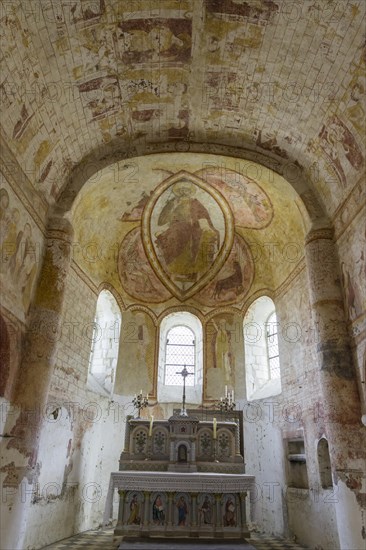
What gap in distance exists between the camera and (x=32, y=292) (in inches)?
351

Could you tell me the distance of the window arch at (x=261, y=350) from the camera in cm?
1288

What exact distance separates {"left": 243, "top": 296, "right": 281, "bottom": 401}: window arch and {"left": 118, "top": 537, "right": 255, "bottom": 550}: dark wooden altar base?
5.16m

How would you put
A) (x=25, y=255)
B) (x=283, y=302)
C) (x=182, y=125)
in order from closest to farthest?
1. (x=25, y=255)
2. (x=182, y=125)
3. (x=283, y=302)

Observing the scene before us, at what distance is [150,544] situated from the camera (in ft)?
24.3

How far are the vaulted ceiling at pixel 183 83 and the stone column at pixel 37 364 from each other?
1.57 m

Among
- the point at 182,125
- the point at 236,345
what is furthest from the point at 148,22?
the point at 236,345

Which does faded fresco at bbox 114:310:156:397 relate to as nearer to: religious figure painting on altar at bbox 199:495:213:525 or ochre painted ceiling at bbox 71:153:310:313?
ochre painted ceiling at bbox 71:153:310:313

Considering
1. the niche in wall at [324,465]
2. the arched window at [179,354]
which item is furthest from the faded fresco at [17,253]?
the niche in wall at [324,465]

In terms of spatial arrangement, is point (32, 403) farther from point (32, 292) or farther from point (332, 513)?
point (332, 513)

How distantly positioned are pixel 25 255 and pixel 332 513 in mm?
8649

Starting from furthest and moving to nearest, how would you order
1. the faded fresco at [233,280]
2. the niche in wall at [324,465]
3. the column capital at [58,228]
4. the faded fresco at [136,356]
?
the faded fresco at [233,280]
the faded fresco at [136,356]
the column capital at [58,228]
the niche in wall at [324,465]

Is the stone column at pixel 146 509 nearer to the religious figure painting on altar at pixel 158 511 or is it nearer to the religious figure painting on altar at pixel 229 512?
the religious figure painting on altar at pixel 158 511

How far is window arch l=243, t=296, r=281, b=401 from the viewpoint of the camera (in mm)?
12875

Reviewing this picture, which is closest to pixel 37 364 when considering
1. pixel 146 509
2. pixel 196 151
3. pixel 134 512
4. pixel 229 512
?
pixel 134 512
